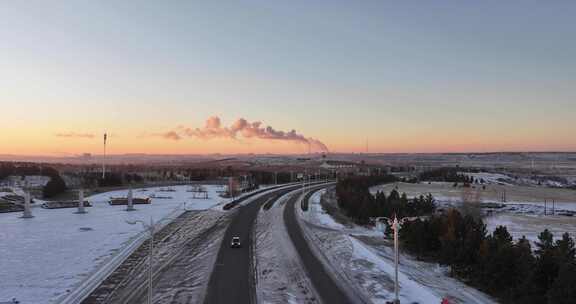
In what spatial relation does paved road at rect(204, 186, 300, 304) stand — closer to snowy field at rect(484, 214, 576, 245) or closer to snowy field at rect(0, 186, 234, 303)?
snowy field at rect(0, 186, 234, 303)

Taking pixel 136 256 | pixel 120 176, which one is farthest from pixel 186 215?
pixel 120 176

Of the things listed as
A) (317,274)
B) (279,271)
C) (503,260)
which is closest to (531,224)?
(503,260)

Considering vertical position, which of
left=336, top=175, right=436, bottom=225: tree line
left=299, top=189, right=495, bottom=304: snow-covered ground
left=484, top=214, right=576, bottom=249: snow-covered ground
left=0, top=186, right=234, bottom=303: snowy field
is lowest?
left=484, top=214, right=576, bottom=249: snow-covered ground

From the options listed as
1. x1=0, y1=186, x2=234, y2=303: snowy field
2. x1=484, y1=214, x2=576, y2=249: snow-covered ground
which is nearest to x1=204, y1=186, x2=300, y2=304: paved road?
x1=0, y1=186, x2=234, y2=303: snowy field

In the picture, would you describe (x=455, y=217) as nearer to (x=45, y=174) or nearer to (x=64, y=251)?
(x=64, y=251)

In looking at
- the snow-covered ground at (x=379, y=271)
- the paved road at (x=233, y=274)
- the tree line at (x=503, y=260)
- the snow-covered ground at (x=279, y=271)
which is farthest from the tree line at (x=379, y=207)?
the tree line at (x=503, y=260)

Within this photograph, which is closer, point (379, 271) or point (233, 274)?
point (233, 274)

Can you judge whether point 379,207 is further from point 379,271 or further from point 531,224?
point 379,271
